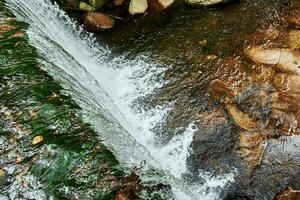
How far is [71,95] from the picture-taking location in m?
4.76

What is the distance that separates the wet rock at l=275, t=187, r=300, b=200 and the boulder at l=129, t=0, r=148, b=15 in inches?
196

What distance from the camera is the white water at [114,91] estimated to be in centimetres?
472

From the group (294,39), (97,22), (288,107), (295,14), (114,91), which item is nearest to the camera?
(288,107)

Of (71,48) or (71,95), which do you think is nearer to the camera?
(71,95)

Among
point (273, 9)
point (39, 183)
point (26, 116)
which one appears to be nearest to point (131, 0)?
point (273, 9)

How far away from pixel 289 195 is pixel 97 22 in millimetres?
5207

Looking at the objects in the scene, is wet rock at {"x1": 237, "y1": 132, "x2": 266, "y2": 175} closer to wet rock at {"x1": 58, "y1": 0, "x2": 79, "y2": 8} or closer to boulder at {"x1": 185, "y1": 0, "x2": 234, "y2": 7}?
boulder at {"x1": 185, "y1": 0, "x2": 234, "y2": 7}

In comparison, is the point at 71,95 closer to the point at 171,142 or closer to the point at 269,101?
the point at 171,142

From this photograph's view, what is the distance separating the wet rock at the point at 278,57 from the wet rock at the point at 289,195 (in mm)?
2301

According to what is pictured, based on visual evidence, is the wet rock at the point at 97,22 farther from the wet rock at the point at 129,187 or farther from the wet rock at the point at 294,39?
the wet rock at the point at 129,187

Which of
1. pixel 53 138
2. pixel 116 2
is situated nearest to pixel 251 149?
pixel 53 138

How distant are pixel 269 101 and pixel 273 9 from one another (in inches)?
108

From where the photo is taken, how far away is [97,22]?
8258 mm

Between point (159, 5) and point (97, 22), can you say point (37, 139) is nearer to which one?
point (97, 22)
